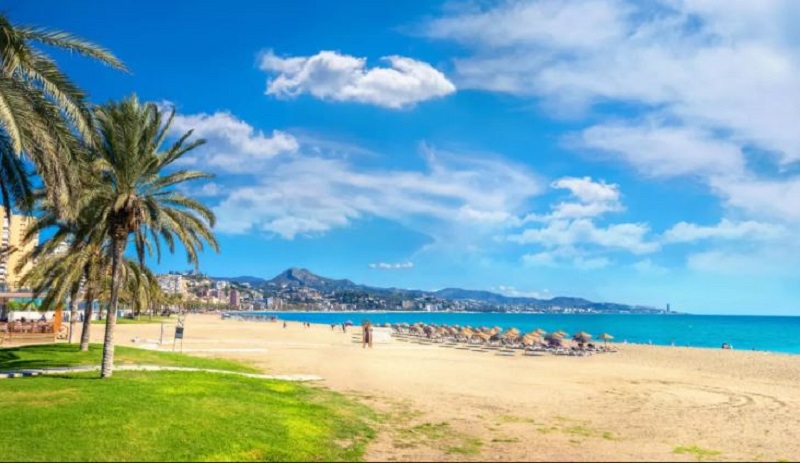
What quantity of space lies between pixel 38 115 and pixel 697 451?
15840mm

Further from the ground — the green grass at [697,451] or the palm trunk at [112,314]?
the palm trunk at [112,314]

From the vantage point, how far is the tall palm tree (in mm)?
17625

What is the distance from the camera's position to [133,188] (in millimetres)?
18062

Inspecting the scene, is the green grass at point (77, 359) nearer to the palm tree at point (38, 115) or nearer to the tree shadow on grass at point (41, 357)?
the tree shadow on grass at point (41, 357)

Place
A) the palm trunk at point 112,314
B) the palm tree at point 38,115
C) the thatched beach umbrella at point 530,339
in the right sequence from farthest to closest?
the thatched beach umbrella at point 530,339 < the palm trunk at point 112,314 < the palm tree at point 38,115

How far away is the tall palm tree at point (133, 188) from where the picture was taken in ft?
57.8

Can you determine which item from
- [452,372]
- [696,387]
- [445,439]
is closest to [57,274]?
[452,372]

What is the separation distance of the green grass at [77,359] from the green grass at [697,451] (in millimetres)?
16533

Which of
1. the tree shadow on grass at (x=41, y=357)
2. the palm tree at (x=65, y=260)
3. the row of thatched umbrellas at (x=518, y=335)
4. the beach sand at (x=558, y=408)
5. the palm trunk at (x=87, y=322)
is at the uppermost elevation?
the palm tree at (x=65, y=260)

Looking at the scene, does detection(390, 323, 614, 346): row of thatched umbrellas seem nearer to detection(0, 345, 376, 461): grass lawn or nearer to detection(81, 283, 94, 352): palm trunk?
detection(81, 283, 94, 352): palm trunk

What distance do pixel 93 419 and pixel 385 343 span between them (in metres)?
39.7

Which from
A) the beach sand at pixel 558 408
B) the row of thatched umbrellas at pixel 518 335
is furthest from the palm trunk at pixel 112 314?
the row of thatched umbrellas at pixel 518 335

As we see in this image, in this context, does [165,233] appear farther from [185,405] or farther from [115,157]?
[185,405]

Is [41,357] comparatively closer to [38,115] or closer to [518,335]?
[38,115]
